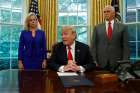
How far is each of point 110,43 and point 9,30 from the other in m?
2.57

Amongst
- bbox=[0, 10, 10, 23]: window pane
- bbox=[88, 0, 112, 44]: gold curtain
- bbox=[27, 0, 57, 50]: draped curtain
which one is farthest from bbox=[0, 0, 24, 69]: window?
bbox=[88, 0, 112, 44]: gold curtain

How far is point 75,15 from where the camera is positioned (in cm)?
651

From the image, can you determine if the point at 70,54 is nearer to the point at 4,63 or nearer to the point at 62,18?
the point at 4,63

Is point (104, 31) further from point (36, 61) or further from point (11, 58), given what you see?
point (11, 58)

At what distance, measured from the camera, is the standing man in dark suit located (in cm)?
435

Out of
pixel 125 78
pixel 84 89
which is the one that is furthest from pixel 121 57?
pixel 84 89

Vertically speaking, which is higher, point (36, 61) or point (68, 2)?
point (68, 2)

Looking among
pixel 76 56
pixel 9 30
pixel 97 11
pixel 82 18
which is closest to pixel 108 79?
pixel 76 56

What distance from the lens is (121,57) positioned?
441 centimetres

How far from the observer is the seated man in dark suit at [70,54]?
3.13 metres

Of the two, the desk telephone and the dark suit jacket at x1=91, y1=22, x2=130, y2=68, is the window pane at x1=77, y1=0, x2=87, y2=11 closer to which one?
the dark suit jacket at x1=91, y1=22, x2=130, y2=68

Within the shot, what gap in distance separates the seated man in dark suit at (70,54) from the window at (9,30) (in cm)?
296

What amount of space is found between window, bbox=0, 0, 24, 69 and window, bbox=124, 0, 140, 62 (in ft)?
7.41

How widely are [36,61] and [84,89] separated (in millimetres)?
2784
